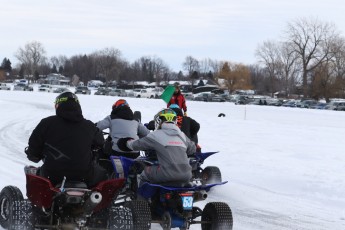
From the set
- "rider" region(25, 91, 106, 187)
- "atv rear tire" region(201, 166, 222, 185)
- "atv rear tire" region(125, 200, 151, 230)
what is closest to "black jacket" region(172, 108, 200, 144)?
"atv rear tire" region(201, 166, 222, 185)

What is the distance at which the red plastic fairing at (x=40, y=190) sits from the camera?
529 cm

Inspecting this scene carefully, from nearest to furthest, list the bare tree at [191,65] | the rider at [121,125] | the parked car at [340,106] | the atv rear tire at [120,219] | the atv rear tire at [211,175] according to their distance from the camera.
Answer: the atv rear tire at [120,219] → the rider at [121,125] → the atv rear tire at [211,175] → the parked car at [340,106] → the bare tree at [191,65]

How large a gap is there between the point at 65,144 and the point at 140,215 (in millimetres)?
1221

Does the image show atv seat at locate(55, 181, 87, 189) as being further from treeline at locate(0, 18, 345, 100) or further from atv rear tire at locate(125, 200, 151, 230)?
treeline at locate(0, 18, 345, 100)

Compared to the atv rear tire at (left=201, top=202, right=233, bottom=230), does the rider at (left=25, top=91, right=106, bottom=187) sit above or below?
above

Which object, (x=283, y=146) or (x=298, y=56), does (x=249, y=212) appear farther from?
(x=298, y=56)

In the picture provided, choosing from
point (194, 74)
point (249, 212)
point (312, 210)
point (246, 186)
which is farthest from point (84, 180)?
point (194, 74)

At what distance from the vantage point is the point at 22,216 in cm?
555

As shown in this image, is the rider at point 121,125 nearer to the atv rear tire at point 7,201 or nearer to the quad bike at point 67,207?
the atv rear tire at point 7,201

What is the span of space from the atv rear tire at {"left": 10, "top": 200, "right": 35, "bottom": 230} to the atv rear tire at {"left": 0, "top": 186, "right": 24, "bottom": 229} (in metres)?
0.08

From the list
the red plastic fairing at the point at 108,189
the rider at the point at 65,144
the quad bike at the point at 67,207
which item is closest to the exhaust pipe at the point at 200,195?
the quad bike at the point at 67,207

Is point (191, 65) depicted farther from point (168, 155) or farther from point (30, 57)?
point (168, 155)

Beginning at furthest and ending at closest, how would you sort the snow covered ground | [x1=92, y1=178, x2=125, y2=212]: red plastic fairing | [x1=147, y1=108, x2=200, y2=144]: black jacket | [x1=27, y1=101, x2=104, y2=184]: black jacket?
1. [x1=147, y1=108, x2=200, y2=144]: black jacket
2. the snow covered ground
3. [x1=27, y1=101, x2=104, y2=184]: black jacket
4. [x1=92, y1=178, x2=125, y2=212]: red plastic fairing

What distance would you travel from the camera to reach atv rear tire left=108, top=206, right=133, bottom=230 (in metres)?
5.71
